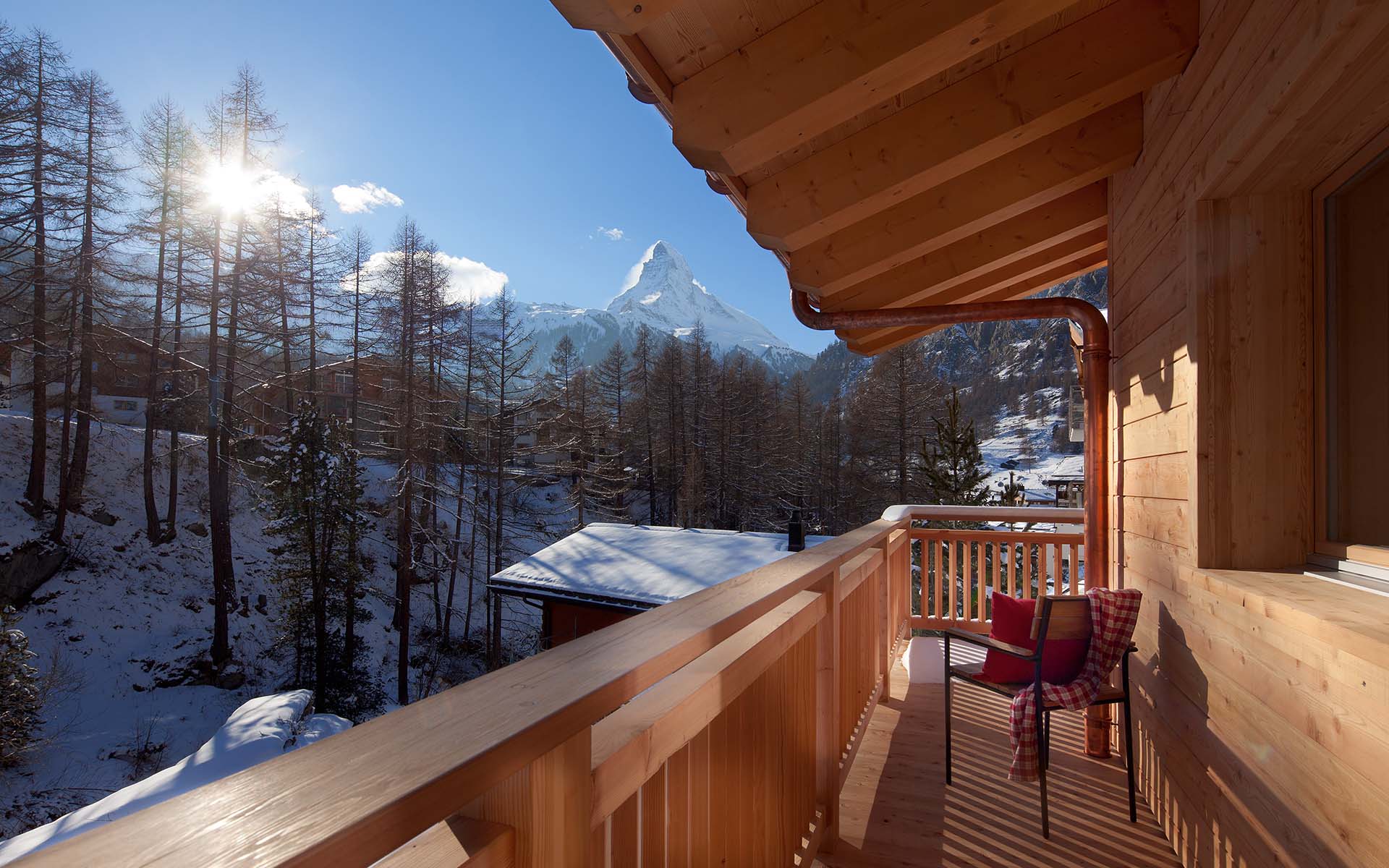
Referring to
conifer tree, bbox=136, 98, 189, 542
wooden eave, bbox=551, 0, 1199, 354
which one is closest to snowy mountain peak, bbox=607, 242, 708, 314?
conifer tree, bbox=136, 98, 189, 542

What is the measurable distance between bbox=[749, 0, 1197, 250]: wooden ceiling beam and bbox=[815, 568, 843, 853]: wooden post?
5.16 feet

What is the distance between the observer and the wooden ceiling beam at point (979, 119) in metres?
2.33

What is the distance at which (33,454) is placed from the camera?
1396 centimetres

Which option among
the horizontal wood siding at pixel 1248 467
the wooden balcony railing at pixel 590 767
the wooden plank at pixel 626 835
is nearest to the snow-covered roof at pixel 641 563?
the horizontal wood siding at pixel 1248 467

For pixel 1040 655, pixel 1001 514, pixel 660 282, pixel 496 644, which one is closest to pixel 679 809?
pixel 1040 655

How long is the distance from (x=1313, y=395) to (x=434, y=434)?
54.8 feet

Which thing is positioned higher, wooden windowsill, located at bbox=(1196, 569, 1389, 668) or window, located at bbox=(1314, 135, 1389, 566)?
window, located at bbox=(1314, 135, 1389, 566)

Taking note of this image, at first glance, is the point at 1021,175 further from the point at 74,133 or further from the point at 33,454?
the point at 33,454

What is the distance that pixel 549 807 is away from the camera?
0.69m

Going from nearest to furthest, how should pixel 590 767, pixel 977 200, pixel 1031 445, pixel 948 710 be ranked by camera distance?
pixel 590 767 < pixel 948 710 < pixel 977 200 < pixel 1031 445

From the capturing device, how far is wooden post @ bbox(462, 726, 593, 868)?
2.18 feet

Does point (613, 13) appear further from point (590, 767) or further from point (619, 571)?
point (619, 571)

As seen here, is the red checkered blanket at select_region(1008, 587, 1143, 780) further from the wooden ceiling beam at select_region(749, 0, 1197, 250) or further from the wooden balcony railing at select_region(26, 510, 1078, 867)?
the wooden ceiling beam at select_region(749, 0, 1197, 250)

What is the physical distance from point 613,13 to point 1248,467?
2.19 meters
